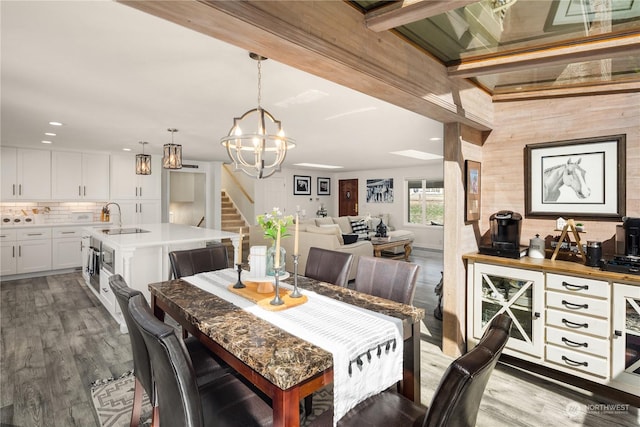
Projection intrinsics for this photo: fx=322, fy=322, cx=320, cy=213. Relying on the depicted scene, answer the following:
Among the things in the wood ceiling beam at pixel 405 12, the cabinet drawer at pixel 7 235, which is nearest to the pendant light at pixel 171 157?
the wood ceiling beam at pixel 405 12

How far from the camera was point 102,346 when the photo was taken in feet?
9.75

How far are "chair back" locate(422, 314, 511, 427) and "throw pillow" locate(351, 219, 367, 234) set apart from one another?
6711 millimetres

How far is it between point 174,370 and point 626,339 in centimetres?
270

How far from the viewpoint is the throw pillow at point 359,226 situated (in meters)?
7.76

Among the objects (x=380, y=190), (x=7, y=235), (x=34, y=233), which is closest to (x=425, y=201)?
(x=380, y=190)

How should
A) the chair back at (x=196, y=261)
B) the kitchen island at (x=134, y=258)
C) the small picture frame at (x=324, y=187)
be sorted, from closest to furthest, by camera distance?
1. the chair back at (x=196, y=261)
2. the kitchen island at (x=134, y=258)
3. the small picture frame at (x=324, y=187)

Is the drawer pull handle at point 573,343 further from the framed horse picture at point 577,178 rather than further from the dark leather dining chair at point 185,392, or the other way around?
the dark leather dining chair at point 185,392

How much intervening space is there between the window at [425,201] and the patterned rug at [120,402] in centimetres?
718

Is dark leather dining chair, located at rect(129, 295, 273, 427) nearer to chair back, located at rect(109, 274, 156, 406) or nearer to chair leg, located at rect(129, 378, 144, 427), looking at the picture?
chair back, located at rect(109, 274, 156, 406)

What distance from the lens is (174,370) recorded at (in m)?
1.08

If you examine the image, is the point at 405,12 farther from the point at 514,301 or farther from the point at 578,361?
the point at 578,361

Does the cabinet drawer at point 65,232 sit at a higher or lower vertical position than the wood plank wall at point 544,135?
lower

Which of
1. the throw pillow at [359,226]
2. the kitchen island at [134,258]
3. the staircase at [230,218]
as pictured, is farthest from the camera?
the staircase at [230,218]

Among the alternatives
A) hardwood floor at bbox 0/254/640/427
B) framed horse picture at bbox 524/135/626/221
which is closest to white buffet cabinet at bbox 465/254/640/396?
hardwood floor at bbox 0/254/640/427
